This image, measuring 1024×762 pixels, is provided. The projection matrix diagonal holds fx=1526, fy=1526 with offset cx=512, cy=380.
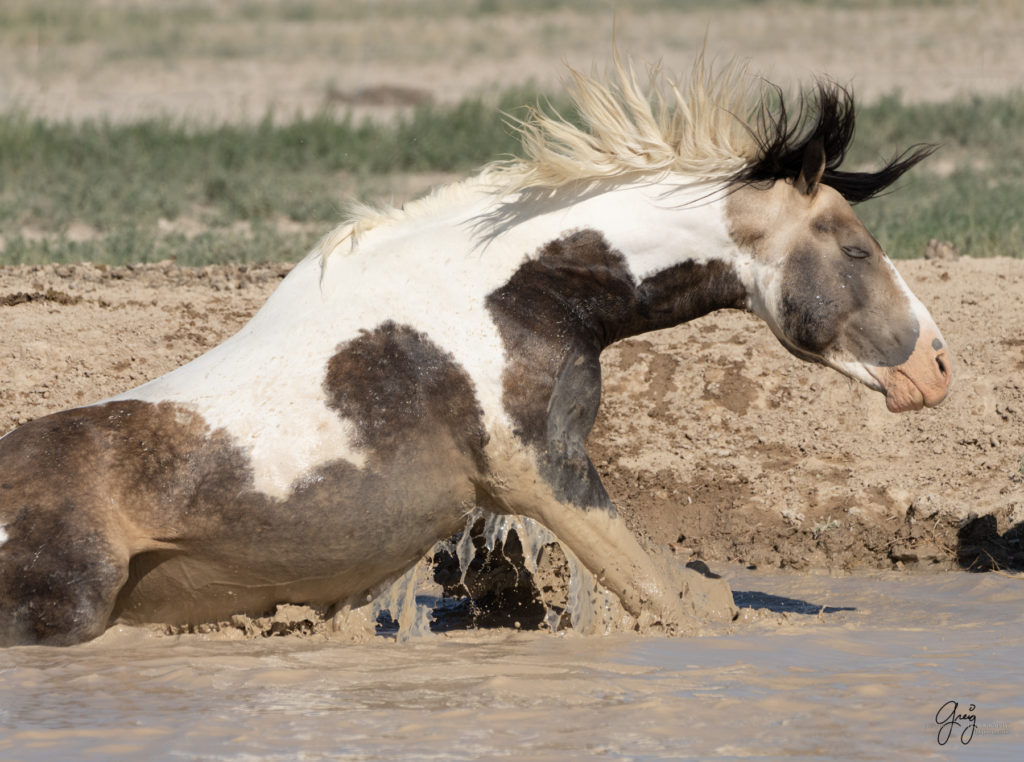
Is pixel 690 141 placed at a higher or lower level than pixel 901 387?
higher

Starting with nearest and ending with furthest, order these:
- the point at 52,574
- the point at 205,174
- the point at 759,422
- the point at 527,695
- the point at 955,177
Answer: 1. the point at 527,695
2. the point at 52,574
3. the point at 759,422
4. the point at 205,174
5. the point at 955,177

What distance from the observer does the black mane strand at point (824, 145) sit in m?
4.45

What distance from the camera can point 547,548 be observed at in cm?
534

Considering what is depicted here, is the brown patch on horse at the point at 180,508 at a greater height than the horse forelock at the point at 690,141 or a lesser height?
lesser

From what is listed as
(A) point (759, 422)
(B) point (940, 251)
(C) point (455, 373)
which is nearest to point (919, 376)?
A: (C) point (455, 373)

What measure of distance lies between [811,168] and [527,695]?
5.63 ft

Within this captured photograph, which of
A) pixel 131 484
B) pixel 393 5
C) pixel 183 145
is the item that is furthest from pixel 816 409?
pixel 393 5

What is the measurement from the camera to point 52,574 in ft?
13.8

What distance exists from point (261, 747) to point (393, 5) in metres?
28.7

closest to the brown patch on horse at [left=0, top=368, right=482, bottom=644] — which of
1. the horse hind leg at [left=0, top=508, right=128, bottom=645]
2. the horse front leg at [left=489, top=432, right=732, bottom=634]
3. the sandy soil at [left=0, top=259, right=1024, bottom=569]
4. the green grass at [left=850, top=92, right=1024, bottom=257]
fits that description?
the horse hind leg at [left=0, top=508, right=128, bottom=645]

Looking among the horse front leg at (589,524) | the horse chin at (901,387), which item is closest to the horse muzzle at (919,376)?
the horse chin at (901,387)

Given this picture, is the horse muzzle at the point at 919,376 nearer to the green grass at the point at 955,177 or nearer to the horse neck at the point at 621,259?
the horse neck at the point at 621,259

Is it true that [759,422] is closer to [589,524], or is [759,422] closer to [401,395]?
[589,524]

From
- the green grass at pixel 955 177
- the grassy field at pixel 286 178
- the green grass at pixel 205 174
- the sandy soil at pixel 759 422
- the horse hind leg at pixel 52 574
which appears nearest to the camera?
the horse hind leg at pixel 52 574
